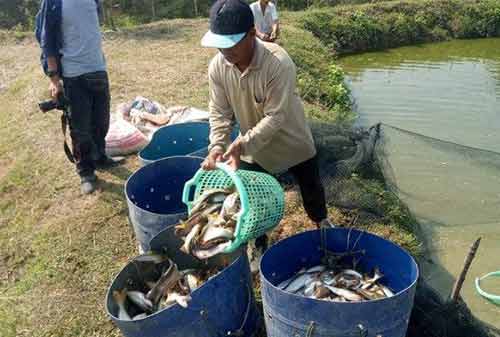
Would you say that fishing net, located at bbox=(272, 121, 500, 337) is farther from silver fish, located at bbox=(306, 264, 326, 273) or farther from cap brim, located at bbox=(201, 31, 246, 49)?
cap brim, located at bbox=(201, 31, 246, 49)

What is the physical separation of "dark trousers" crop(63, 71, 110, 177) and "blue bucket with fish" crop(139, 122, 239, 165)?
818 mm

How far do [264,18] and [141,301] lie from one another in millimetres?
5858

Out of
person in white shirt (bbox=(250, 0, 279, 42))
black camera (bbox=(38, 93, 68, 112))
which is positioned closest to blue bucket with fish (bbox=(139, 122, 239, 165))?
black camera (bbox=(38, 93, 68, 112))

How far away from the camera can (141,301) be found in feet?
9.72

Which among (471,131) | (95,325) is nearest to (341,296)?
(95,325)

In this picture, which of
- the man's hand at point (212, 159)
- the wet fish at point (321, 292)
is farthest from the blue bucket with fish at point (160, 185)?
the wet fish at point (321, 292)

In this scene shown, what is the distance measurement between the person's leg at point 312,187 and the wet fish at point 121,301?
150 centimetres

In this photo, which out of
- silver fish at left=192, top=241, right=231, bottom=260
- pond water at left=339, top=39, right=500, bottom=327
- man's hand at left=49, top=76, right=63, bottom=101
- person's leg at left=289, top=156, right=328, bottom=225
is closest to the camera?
silver fish at left=192, top=241, right=231, bottom=260

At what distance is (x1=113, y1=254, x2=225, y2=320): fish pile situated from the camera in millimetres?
2910

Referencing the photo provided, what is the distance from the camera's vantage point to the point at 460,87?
11039mm

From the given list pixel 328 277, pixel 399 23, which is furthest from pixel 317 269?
pixel 399 23

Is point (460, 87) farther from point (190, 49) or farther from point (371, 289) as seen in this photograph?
point (371, 289)

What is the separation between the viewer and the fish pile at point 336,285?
109 inches

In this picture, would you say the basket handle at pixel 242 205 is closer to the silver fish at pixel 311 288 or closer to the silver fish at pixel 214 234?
the silver fish at pixel 214 234
